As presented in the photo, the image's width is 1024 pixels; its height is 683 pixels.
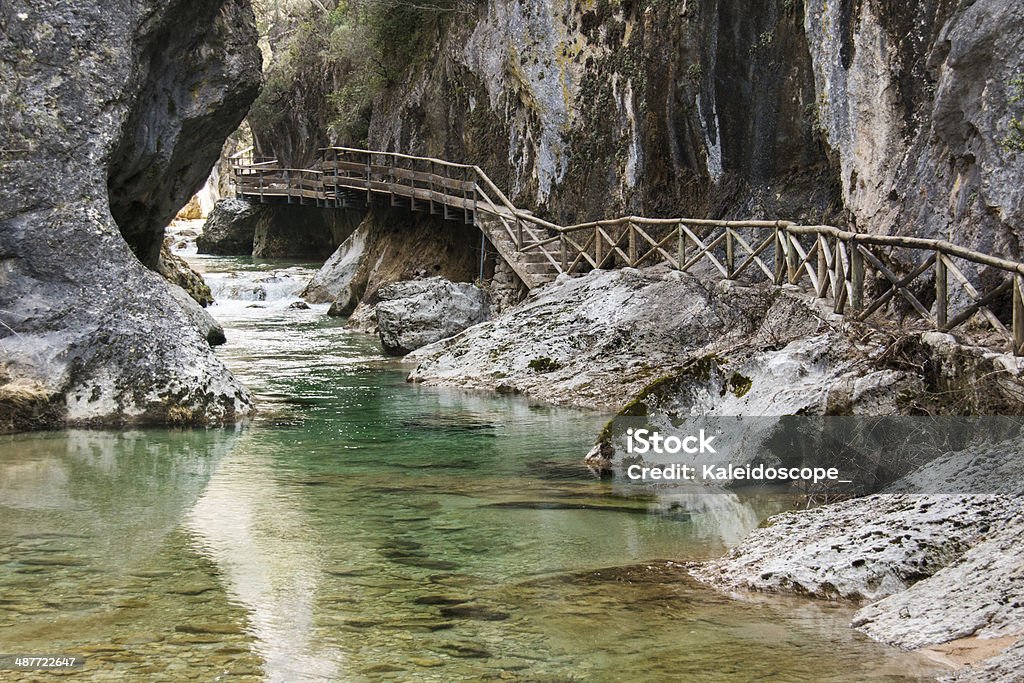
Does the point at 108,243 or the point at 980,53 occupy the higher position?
the point at 980,53

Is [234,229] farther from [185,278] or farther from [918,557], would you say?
[918,557]

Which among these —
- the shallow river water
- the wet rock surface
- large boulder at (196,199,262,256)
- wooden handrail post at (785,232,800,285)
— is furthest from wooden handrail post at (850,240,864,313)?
large boulder at (196,199,262,256)

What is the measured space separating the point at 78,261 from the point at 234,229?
101 feet

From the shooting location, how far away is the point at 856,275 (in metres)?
11.2

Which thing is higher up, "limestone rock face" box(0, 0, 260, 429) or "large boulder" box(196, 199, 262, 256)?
"large boulder" box(196, 199, 262, 256)

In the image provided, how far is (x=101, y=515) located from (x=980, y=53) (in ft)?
29.0

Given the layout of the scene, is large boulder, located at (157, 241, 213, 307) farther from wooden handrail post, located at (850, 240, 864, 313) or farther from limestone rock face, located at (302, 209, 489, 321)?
wooden handrail post, located at (850, 240, 864, 313)

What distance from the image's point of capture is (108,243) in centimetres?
1250

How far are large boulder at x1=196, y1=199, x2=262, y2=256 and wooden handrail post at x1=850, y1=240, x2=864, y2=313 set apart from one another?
33.3 metres

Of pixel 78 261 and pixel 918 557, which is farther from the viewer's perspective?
pixel 78 261

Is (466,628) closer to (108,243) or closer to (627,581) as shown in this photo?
(627,581)

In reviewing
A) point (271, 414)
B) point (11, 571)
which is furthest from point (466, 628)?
point (271, 414)

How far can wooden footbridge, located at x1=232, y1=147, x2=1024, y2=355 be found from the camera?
379 inches

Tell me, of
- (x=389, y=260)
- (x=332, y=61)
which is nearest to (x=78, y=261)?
(x=389, y=260)
